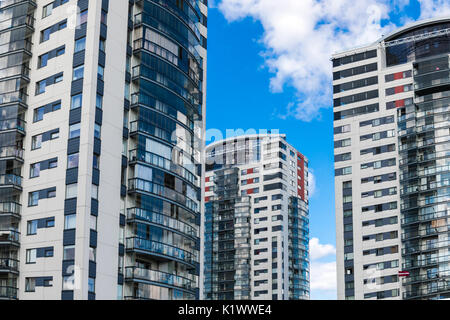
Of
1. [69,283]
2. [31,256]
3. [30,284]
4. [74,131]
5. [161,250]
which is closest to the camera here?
[69,283]

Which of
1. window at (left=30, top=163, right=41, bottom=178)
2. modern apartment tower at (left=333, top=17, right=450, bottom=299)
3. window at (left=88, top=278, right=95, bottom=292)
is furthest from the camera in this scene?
modern apartment tower at (left=333, top=17, right=450, bottom=299)

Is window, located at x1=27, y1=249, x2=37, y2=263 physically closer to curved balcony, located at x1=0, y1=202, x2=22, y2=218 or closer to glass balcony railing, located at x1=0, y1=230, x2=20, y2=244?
glass balcony railing, located at x1=0, y1=230, x2=20, y2=244

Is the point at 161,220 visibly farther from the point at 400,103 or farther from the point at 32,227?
the point at 400,103

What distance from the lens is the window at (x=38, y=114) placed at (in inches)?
2852

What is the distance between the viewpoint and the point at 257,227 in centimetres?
17025

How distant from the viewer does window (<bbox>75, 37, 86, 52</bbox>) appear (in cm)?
7088

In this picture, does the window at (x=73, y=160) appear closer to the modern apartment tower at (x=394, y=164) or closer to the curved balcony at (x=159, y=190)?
the curved balcony at (x=159, y=190)

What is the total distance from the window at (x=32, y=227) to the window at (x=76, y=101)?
12.4m

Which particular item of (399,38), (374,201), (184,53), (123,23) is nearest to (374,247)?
(374,201)

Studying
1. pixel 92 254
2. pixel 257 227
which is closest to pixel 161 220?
pixel 92 254

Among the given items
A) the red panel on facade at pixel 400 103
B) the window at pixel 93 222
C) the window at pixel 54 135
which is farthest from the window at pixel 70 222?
the red panel on facade at pixel 400 103

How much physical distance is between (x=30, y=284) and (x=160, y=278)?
1388 cm

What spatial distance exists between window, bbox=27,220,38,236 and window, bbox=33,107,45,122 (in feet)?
38.1

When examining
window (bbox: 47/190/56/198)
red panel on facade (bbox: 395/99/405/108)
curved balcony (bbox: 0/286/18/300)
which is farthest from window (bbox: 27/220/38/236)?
red panel on facade (bbox: 395/99/405/108)
